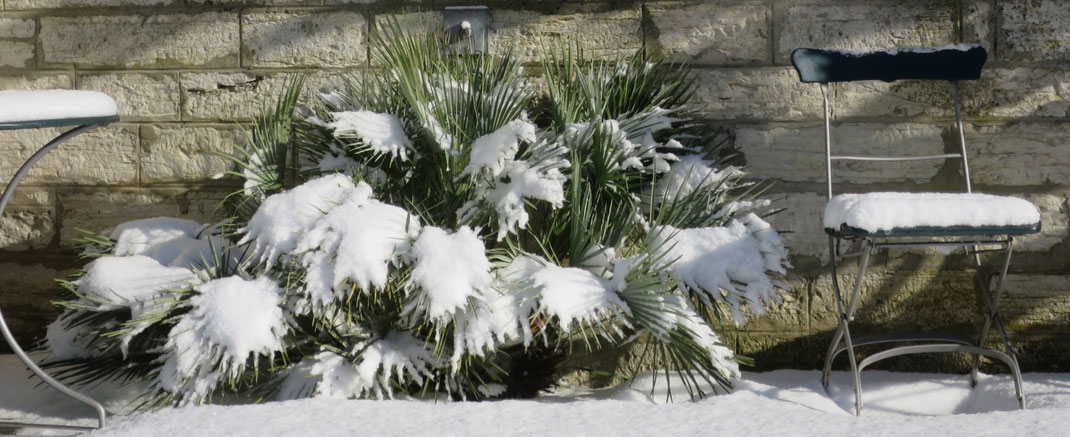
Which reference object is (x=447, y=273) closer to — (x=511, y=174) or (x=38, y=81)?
(x=511, y=174)

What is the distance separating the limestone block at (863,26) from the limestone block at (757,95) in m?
0.08

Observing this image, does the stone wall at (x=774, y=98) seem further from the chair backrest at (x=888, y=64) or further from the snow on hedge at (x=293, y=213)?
the snow on hedge at (x=293, y=213)

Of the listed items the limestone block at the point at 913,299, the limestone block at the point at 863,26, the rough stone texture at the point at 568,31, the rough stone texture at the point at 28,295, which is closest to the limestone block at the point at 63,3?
the rough stone texture at the point at 28,295

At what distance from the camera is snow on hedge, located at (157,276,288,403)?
2.51m

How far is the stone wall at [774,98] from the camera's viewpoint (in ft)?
10.8

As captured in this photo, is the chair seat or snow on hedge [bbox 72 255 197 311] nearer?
the chair seat

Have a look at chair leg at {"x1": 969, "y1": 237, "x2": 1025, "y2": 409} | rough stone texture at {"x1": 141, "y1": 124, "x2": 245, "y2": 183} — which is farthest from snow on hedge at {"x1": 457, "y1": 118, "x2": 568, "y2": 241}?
chair leg at {"x1": 969, "y1": 237, "x2": 1025, "y2": 409}

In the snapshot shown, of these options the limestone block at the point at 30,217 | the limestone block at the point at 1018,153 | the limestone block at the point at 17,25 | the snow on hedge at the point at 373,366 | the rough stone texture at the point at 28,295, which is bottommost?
the snow on hedge at the point at 373,366

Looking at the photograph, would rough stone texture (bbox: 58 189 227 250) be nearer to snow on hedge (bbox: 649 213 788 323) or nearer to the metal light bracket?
the metal light bracket

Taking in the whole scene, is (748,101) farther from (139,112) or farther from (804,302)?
(139,112)

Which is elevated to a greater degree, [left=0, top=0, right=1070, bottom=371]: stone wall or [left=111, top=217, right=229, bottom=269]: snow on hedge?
[left=0, top=0, right=1070, bottom=371]: stone wall

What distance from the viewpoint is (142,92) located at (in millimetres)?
3533

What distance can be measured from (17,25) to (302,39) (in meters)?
1.08

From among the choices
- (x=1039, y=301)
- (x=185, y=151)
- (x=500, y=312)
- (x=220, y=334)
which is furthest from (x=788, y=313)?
(x=185, y=151)
